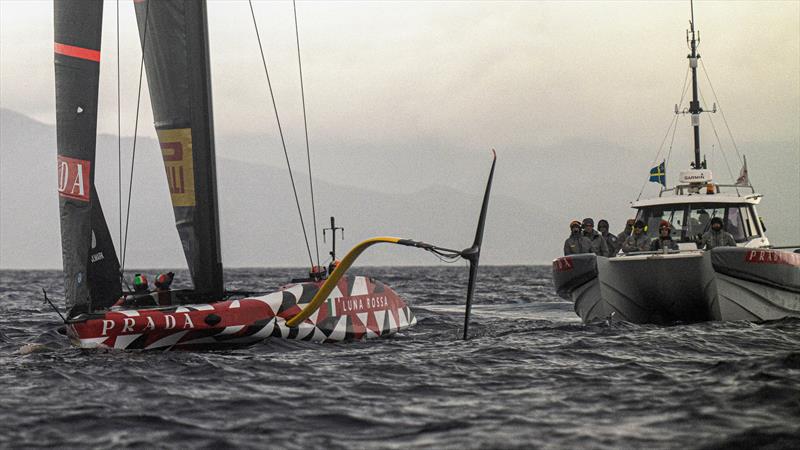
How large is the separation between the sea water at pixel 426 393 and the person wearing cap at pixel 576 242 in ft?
10.3

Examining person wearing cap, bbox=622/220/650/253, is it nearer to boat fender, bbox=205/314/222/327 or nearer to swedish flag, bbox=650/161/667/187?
swedish flag, bbox=650/161/667/187

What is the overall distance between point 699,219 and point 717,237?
111 centimetres

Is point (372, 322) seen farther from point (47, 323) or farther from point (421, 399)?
point (47, 323)

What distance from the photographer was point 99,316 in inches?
491

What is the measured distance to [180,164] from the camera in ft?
48.0

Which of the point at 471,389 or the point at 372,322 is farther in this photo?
the point at 372,322

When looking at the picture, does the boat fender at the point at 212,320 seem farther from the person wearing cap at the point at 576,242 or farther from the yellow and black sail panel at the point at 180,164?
the person wearing cap at the point at 576,242

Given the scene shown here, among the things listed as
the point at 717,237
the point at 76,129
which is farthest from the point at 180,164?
the point at 717,237

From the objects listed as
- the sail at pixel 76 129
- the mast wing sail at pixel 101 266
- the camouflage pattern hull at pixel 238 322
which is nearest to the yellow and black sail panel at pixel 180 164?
the mast wing sail at pixel 101 266

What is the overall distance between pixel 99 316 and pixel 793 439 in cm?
867

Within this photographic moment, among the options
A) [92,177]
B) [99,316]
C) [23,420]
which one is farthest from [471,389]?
[92,177]

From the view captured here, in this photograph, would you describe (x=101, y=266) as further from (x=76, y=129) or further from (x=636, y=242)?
(x=636, y=242)

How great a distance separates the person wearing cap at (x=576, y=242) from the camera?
17438 mm

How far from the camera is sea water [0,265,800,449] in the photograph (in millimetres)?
7328
